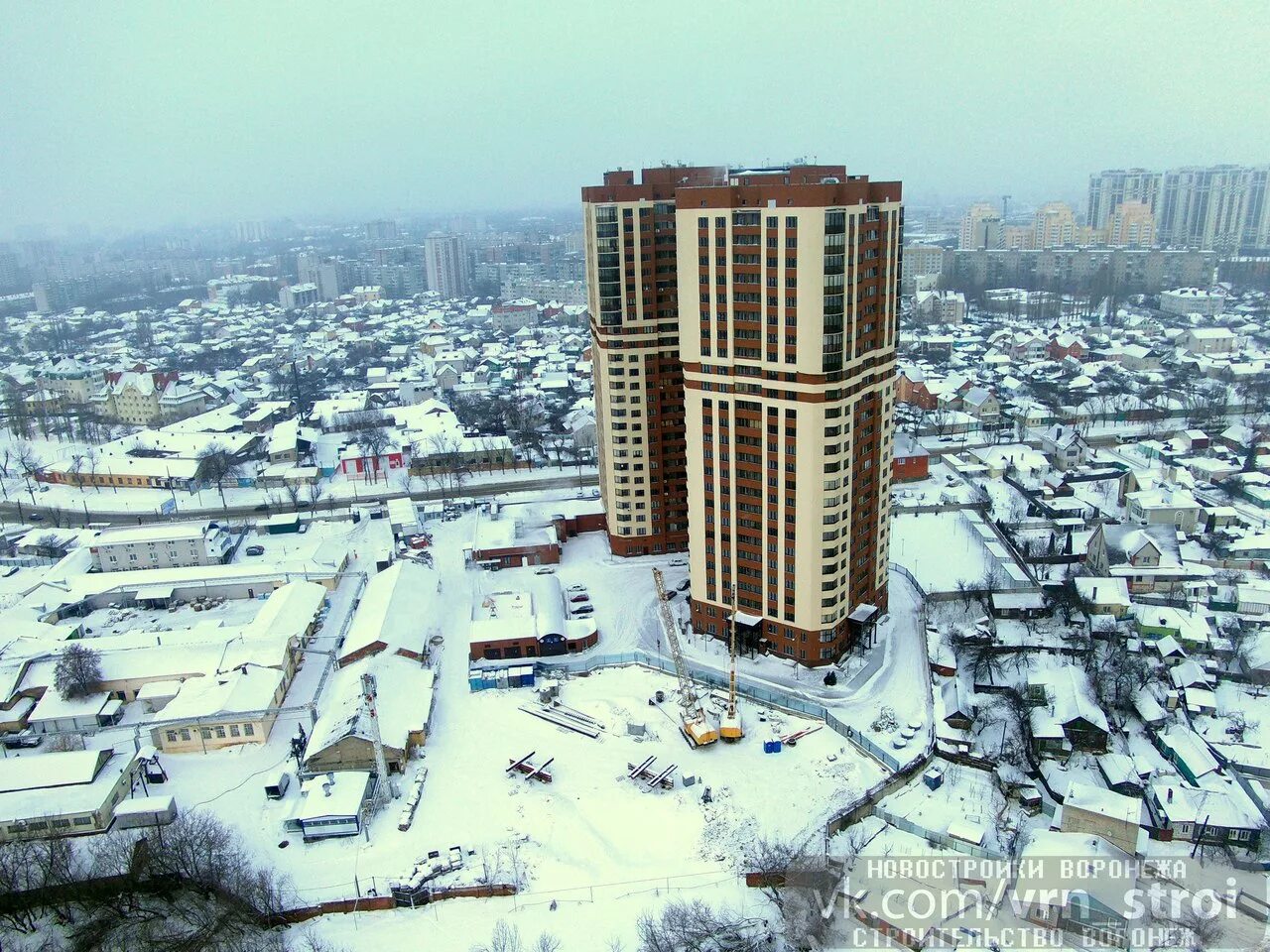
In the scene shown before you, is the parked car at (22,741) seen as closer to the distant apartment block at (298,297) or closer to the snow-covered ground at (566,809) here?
the snow-covered ground at (566,809)

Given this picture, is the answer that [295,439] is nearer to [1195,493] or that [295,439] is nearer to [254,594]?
[254,594]

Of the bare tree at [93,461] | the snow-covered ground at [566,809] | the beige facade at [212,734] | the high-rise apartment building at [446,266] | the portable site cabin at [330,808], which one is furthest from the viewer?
the high-rise apartment building at [446,266]

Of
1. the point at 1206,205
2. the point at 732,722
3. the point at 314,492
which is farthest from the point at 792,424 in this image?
the point at 1206,205

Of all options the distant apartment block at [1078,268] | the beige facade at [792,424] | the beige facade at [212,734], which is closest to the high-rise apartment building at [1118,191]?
the distant apartment block at [1078,268]

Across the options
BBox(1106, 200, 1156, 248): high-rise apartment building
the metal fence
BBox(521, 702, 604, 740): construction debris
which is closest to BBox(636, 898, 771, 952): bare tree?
the metal fence

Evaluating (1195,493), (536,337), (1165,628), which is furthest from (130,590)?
(536,337)

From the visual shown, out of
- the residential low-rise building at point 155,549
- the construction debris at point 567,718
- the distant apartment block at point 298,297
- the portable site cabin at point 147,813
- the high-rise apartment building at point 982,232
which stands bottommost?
the construction debris at point 567,718

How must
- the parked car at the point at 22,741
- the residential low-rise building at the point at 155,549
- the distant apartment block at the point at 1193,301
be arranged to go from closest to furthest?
the parked car at the point at 22,741 < the residential low-rise building at the point at 155,549 < the distant apartment block at the point at 1193,301
